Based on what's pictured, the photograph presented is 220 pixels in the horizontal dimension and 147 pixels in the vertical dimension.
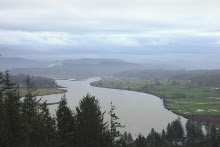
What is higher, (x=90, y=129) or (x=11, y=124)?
(x=11, y=124)

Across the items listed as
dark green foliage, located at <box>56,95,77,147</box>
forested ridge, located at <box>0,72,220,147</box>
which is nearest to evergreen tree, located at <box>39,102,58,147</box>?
forested ridge, located at <box>0,72,220,147</box>

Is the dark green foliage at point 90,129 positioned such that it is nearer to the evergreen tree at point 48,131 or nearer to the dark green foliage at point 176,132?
the evergreen tree at point 48,131

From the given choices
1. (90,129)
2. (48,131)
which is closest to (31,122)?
(48,131)

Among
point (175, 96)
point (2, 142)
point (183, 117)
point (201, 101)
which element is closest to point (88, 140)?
point (2, 142)

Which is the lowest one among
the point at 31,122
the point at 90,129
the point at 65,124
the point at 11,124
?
the point at 90,129

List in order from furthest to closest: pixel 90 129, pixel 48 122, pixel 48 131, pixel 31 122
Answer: pixel 90 129, pixel 48 122, pixel 31 122, pixel 48 131

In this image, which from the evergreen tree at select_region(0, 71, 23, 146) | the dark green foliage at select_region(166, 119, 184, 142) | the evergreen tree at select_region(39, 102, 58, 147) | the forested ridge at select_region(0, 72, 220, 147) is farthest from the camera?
the dark green foliage at select_region(166, 119, 184, 142)

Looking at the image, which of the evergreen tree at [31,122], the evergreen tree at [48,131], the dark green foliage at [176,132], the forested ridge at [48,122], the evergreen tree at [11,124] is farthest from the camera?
the dark green foliage at [176,132]

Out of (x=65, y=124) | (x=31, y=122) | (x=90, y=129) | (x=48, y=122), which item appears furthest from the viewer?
(x=65, y=124)

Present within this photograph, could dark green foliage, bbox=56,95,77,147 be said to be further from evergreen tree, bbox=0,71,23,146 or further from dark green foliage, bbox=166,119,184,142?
dark green foliage, bbox=166,119,184,142

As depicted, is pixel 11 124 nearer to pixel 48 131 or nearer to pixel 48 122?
pixel 48 131

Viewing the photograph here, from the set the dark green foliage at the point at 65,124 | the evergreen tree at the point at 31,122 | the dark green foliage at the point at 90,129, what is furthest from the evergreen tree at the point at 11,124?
the dark green foliage at the point at 90,129
